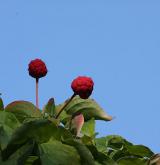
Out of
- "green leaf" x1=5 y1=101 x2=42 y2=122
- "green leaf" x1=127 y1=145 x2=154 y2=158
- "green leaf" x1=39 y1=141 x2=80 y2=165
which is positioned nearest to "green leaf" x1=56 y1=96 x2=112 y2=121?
"green leaf" x1=127 y1=145 x2=154 y2=158

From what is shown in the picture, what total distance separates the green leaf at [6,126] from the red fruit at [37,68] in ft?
1.32

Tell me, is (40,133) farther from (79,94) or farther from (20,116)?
(79,94)

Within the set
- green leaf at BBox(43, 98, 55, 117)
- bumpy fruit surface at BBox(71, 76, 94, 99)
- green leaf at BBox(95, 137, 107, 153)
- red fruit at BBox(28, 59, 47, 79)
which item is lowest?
green leaf at BBox(95, 137, 107, 153)

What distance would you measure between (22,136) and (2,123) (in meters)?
0.09

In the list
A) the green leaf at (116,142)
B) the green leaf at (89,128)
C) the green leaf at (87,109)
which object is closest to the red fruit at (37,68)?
the green leaf at (87,109)

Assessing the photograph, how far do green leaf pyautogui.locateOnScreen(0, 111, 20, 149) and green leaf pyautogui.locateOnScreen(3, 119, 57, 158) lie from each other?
2 centimetres

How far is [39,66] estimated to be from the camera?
2.41m

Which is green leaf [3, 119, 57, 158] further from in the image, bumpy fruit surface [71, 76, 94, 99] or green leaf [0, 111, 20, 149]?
bumpy fruit surface [71, 76, 94, 99]

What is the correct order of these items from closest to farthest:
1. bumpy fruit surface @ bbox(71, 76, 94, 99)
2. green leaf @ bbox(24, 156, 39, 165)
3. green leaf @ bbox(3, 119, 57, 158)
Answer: green leaf @ bbox(3, 119, 57, 158) < green leaf @ bbox(24, 156, 39, 165) < bumpy fruit surface @ bbox(71, 76, 94, 99)

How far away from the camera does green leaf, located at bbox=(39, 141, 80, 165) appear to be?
6.38ft

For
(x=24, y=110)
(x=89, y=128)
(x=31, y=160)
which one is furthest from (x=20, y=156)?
(x=89, y=128)

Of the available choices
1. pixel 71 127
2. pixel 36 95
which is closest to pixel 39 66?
pixel 36 95

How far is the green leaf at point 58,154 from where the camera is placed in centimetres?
194

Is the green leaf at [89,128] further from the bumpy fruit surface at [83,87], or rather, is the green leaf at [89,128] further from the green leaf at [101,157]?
the green leaf at [101,157]
